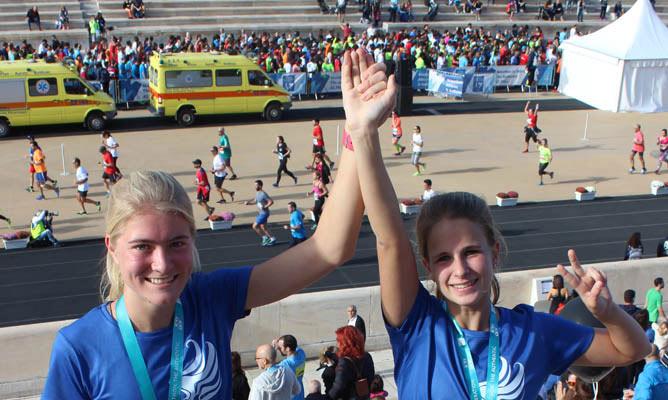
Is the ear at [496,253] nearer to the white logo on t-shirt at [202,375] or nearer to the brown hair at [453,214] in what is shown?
the brown hair at [453,214]

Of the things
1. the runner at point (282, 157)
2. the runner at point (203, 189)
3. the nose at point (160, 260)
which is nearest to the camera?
the nose at point (160, 260)

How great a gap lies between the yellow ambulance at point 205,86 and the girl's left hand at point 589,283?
22196 mm

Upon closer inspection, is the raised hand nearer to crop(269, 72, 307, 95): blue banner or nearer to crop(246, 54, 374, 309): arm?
crop(246, 54, 374, 309): arm

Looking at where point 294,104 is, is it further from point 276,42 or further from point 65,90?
point 65,90

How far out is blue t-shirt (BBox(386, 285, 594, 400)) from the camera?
2750 mm

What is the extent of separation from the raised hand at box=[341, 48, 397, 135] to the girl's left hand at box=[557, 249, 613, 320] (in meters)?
0.74

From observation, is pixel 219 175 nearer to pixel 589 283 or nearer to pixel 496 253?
pixel 496 253

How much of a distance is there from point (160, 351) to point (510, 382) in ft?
3.67

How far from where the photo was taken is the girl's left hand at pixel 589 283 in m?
2.67

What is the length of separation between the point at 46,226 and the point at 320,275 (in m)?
13.3

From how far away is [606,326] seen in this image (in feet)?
9.34

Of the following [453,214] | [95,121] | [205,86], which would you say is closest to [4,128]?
[95,121]

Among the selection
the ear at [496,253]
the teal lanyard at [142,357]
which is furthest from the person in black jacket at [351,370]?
the teal lanyard at [142,357]

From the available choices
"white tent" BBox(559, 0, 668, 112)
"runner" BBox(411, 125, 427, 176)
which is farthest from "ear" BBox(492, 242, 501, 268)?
"white tent" BBox(559, 0, 668, 112)
